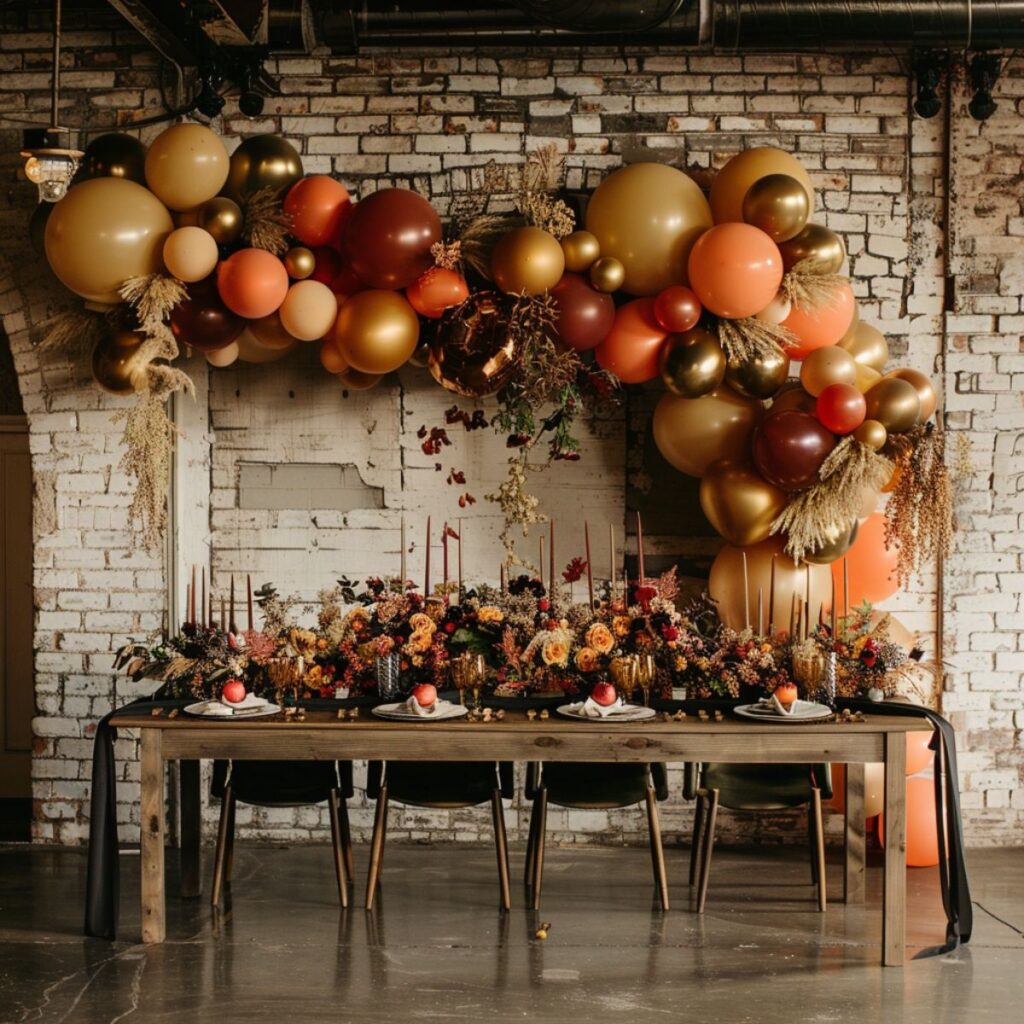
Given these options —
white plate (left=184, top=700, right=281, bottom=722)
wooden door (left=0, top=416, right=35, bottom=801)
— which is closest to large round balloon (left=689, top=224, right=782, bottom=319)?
white plate (left=184, top=700, right=281, bottom=722)

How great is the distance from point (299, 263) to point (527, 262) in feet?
2.79

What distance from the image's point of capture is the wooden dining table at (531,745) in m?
3.91

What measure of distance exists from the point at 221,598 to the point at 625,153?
8.35 ft

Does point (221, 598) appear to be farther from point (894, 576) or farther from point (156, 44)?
point (894, 576)

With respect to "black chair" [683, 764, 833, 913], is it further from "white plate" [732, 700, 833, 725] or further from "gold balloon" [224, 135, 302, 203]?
"gold balloon" [224, 135, 302, 203]

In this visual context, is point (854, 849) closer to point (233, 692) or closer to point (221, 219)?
point (233, 692)

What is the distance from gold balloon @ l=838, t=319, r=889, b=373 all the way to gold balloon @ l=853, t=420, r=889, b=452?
1.21 ft

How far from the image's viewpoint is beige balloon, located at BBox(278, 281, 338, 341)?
456cm

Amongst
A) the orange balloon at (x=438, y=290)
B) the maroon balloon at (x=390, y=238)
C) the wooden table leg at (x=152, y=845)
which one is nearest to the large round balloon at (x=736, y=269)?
the orange balloon at (x=438, y=290)

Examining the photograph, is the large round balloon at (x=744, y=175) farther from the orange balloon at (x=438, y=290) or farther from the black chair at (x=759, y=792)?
the black chair at (x=759, y=792)

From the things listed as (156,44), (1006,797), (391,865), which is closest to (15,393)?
(156,44)

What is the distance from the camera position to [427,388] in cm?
533

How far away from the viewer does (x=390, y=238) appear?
447 cm

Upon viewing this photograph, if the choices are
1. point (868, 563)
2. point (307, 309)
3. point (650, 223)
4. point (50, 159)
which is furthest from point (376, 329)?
point (868, 563)
